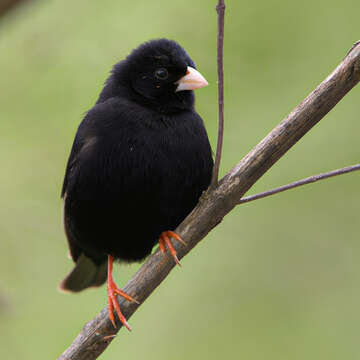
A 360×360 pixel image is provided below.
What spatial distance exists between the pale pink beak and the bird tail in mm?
1645

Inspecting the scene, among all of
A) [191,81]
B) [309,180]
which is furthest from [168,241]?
[191,81]

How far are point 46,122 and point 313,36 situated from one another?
249 centimetres

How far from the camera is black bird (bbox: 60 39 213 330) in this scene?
3680 mm

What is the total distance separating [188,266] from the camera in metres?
6.29

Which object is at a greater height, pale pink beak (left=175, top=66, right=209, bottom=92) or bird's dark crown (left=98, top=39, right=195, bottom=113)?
bird's dark crown (left=98, top=39, right=195, bottom=113)

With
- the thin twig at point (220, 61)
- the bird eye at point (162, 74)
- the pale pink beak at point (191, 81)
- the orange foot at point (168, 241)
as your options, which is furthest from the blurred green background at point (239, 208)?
the thin twig at point (220, 61)

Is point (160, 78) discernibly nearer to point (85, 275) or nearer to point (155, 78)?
point (155, 78)

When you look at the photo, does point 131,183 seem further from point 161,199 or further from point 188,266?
point 188,266

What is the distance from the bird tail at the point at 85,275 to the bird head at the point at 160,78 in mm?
1495

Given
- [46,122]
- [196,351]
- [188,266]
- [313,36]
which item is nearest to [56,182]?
[46,122]

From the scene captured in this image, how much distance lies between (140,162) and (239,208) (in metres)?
2.81

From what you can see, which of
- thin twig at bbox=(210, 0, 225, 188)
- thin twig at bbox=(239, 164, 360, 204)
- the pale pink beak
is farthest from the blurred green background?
thin twig at bbox=(239, 164, 360, 204)

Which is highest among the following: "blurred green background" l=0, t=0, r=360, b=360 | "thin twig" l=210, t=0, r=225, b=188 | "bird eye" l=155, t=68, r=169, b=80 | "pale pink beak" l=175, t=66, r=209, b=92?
"thin twig" l=210, t=0, r=225, b=188

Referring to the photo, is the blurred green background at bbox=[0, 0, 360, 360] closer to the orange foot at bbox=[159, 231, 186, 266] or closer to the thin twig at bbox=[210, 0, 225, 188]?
the orange foot at bbox=[159, 231, 186, 266]
